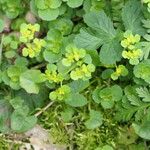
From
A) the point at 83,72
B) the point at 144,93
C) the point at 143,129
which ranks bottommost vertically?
the point at 143,129

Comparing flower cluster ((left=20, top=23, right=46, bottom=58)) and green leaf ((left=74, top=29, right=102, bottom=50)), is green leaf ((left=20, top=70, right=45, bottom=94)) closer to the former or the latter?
flower cluster ((left=20, top=23, right=46, bottom=58))

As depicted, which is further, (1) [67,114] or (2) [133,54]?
(1) [67,114]

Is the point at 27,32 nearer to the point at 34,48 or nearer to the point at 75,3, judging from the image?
the point at 34,48

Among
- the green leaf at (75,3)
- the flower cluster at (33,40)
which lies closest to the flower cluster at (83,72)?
the flower cluster at (33,40)

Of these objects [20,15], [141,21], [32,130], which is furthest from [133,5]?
[32,130]

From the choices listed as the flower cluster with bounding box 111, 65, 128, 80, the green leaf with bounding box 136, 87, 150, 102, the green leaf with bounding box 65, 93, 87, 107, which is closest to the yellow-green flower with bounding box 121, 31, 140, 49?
the flower cluster with bounding box 111, 65, 128, 80

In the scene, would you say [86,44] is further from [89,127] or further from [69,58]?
[89,127]

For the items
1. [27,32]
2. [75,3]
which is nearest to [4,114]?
[27,32]
